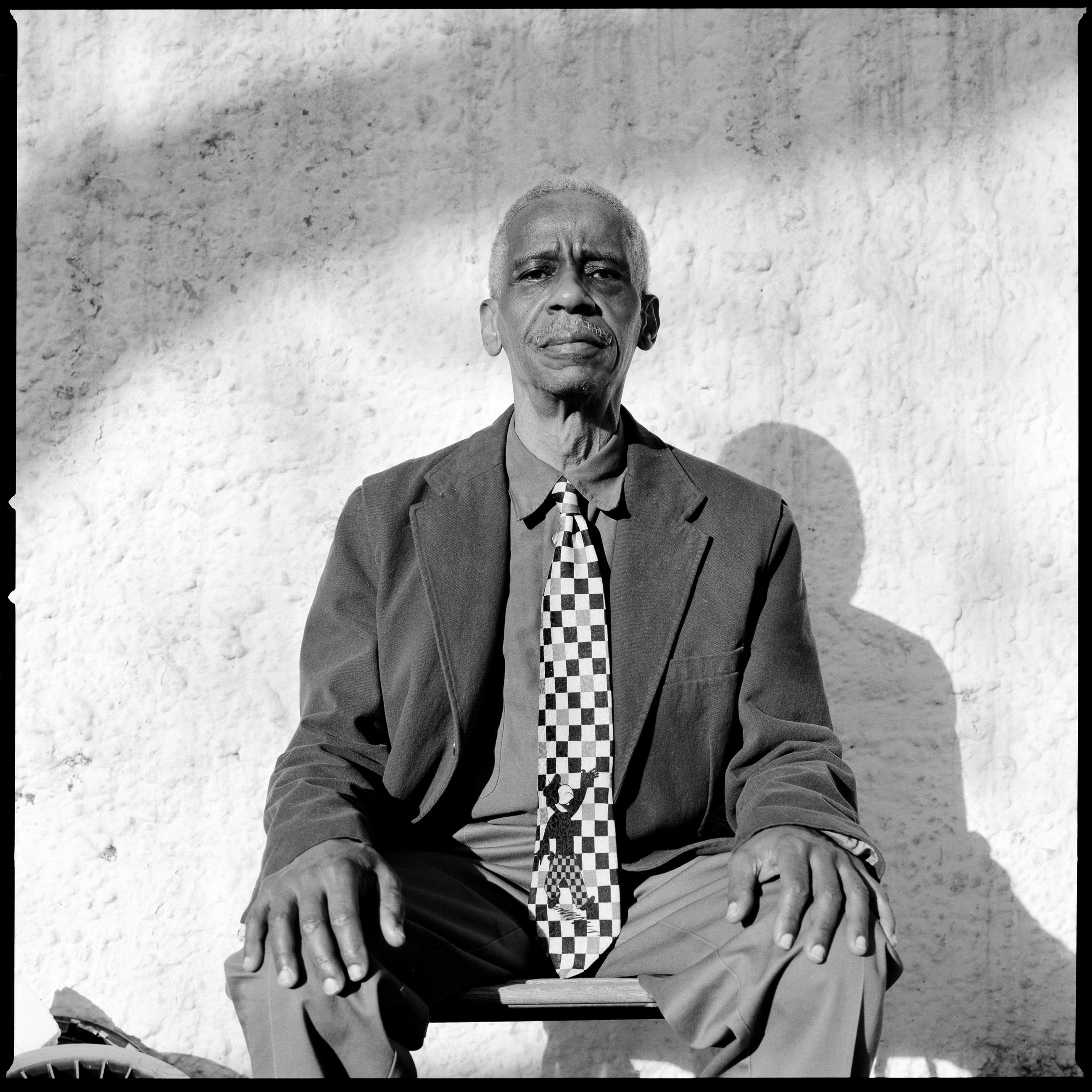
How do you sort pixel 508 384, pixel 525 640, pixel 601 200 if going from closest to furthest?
1. pixel 525 640
2. pixel 601 200
3. pixel 508 384

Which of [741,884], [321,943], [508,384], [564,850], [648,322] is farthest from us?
[508,384]

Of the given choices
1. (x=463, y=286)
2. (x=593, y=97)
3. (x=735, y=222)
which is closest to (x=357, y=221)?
(x=463, y=286)

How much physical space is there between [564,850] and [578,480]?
0.68m

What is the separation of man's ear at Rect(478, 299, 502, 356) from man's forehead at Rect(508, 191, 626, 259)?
158mm

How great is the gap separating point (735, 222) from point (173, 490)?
1.46 m

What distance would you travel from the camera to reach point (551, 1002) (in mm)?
2076

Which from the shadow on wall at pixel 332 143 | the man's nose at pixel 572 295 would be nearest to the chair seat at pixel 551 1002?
the man's nose at pixel 572 295

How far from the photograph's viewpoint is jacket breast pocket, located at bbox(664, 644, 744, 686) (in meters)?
2.36

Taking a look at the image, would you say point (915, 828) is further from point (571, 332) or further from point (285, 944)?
point (285, 944)

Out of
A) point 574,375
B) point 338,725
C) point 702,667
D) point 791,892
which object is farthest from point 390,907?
point 574,375

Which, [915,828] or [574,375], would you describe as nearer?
[574,375]

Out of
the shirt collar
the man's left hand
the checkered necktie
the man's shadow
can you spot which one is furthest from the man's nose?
the man's left hand

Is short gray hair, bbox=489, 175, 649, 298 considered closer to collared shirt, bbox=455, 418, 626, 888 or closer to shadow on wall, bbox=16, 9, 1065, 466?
collared shirt, bbox=455, 418, 626, 888

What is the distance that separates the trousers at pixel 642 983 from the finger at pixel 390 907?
3 centimetres
